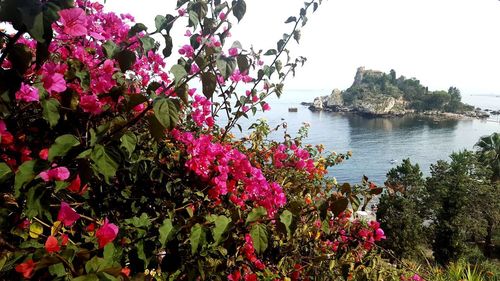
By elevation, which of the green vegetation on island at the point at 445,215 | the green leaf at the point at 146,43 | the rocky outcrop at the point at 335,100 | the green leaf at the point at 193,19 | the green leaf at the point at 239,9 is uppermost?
the green leaf at the point at 239,9

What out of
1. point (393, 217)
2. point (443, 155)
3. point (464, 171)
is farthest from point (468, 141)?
point (393, 217)

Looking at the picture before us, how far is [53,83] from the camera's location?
1.05 metres

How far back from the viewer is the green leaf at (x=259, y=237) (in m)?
1.08

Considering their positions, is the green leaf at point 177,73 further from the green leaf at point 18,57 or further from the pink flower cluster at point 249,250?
the pink flower cluster at point 249,250

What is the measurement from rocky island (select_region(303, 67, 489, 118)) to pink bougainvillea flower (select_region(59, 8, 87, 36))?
330 feet

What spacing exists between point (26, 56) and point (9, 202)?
48 cm

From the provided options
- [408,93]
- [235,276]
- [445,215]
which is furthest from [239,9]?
[408,93]

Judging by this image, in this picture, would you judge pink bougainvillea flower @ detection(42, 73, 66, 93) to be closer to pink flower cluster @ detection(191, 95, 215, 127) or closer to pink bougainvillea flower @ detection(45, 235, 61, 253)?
pink bougainvillea flower @ detection(45, 235, 61, 253)

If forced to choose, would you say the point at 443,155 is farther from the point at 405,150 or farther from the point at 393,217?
the point at 393,217

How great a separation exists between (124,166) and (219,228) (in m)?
0.66

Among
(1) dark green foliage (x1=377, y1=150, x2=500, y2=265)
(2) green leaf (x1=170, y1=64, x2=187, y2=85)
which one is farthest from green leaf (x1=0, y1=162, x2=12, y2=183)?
(1) dark green foliage (x1=377, y1=150, x2=500, y2=265)

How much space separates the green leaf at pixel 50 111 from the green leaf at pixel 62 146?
0.13 meters

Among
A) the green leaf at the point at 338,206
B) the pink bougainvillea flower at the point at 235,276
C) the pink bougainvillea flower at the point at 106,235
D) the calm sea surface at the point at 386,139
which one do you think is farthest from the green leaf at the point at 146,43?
the calm sea surface at the point at 386,139

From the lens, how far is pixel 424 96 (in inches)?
4021
